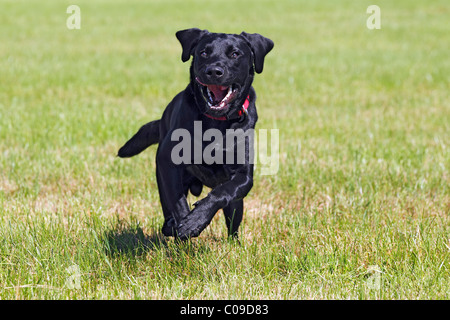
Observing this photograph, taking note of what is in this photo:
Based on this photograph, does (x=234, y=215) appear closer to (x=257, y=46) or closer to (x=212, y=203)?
(x=212, y=203)

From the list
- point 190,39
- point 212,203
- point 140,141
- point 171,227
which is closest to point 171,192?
point 171,227

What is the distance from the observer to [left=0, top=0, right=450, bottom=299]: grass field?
364 centimetres

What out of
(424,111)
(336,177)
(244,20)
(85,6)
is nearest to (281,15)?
(244,20)

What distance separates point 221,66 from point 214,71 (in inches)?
3.3

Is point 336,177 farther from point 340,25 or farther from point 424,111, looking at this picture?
point 340,25

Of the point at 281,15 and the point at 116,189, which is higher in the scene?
the point at 281,15

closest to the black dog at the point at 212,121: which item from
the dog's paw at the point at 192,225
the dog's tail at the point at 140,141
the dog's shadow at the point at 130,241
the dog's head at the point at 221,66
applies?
the dog's head at the point at 221,66

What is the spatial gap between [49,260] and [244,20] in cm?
→ 2277

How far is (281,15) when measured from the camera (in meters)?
28.5

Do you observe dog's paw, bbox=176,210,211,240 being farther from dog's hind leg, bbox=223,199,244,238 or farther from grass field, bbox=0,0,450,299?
dog's hind leg, bbox=223,199,244,238

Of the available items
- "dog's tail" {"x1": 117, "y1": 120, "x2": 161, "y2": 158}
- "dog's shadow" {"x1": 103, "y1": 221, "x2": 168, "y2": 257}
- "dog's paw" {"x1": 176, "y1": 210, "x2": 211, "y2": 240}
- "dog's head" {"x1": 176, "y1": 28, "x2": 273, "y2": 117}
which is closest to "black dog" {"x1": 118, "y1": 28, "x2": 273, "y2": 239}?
"dog's head" {"x1": 176, "y1": 28, "x2": 273, "y2": 117}

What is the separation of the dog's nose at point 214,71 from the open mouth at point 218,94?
0.13m

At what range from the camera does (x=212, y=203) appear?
3734mm

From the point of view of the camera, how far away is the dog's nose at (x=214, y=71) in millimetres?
3809
